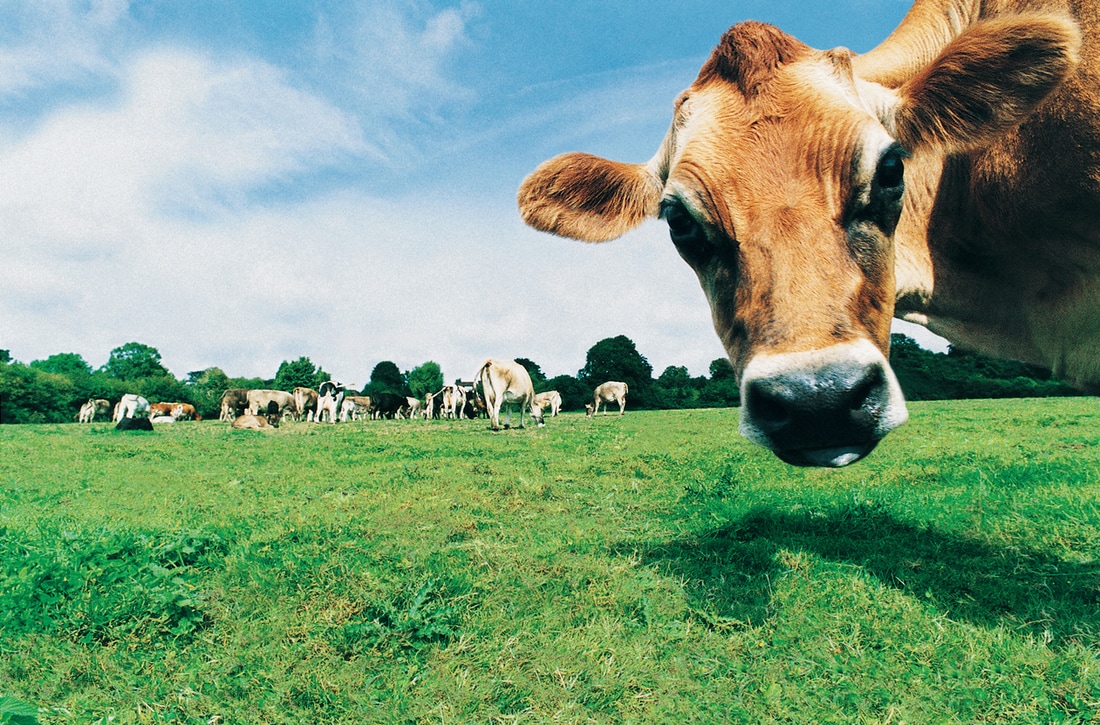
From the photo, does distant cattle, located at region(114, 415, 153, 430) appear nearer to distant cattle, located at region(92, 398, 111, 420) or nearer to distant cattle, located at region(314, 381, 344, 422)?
distant cattle, located at region(314, 381, 344, 422)

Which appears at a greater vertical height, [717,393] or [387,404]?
[717,393]

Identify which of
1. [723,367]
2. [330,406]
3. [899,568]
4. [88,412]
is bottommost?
[899,568]

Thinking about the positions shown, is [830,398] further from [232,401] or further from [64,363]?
[64,363]

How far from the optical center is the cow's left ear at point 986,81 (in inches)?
105

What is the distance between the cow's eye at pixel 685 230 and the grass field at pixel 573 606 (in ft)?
6.04

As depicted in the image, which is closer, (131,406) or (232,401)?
(131,406)

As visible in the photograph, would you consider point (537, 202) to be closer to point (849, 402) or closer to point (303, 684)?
point (849, 402)

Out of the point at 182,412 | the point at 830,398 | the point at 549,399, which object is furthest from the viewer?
the point at 182,412

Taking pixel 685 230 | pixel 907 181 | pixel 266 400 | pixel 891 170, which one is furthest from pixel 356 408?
pixel 891 170

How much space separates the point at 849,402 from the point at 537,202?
7.47 feet

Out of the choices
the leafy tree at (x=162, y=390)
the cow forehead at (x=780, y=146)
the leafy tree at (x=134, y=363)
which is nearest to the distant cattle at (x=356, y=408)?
the leafy tree at (x=162, y=390)

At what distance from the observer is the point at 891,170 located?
2.39m

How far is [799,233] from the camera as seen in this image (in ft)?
7.13

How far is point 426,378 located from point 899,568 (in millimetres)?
72805
